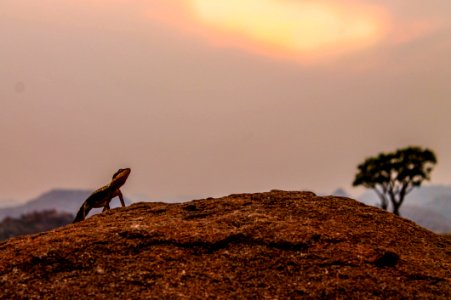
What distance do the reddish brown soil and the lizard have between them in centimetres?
173

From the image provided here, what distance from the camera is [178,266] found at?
917cm

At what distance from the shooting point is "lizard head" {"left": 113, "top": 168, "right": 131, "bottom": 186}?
47.6 ft

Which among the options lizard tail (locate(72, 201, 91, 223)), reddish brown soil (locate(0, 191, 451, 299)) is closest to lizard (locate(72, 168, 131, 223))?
lizard tail (locate(72, 201, 91, 223))

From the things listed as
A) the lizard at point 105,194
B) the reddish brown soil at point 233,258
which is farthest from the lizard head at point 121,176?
the reddish brown soil at point 233,258

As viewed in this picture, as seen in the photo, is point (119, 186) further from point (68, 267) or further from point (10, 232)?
point (10, 232)

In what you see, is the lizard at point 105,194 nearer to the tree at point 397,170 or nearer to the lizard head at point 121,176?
the lizard head at point 121,176

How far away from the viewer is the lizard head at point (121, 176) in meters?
14.5

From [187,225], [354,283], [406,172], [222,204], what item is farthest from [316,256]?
[406,172]

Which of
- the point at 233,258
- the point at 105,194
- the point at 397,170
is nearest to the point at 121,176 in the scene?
the point at 105,194

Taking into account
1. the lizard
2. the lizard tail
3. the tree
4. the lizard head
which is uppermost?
the tree

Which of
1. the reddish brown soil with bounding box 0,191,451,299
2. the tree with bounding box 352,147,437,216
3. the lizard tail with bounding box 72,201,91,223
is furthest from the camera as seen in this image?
the tree with bounding box 352,147,437,216

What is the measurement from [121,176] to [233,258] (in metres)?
6.29

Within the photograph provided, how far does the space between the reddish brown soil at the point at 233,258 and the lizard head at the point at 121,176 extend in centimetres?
239

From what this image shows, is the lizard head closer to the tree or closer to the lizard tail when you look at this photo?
the lizard tail
